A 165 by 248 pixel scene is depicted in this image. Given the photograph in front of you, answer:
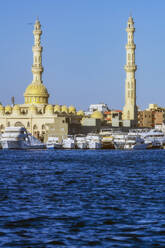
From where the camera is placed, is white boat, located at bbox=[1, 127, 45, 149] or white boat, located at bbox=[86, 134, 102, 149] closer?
white boat, located at bbox=[1, 127, 45, 149]

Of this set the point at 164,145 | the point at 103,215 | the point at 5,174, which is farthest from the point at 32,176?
the point at 164,145

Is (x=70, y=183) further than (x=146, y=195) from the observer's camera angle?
Yes

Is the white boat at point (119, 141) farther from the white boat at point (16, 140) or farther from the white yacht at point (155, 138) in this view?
the white boat at point (16, 140)

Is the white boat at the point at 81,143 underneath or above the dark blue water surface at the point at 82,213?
above

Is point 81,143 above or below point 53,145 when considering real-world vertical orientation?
above

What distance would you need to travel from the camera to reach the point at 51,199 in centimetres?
4203

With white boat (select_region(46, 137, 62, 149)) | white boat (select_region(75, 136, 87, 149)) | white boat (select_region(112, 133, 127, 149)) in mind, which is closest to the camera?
white boat (select_region(112, 133, 127, 149))

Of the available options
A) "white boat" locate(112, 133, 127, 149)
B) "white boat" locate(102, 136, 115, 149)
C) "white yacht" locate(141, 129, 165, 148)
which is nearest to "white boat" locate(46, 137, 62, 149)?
"white boat" locate(102, 136, 115, 149)

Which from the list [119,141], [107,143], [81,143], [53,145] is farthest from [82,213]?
[81,143]

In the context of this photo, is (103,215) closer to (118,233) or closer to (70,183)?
(118,233)

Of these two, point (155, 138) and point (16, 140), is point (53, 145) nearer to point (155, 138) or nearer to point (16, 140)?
point (16, 140)

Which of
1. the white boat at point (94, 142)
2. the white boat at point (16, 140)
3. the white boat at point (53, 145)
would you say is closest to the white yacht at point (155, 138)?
the white boat at point (94, 142)

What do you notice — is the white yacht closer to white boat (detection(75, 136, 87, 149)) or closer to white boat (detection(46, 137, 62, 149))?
white boat (detection(75, 136, 87, 149))

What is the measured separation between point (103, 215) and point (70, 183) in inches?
783
